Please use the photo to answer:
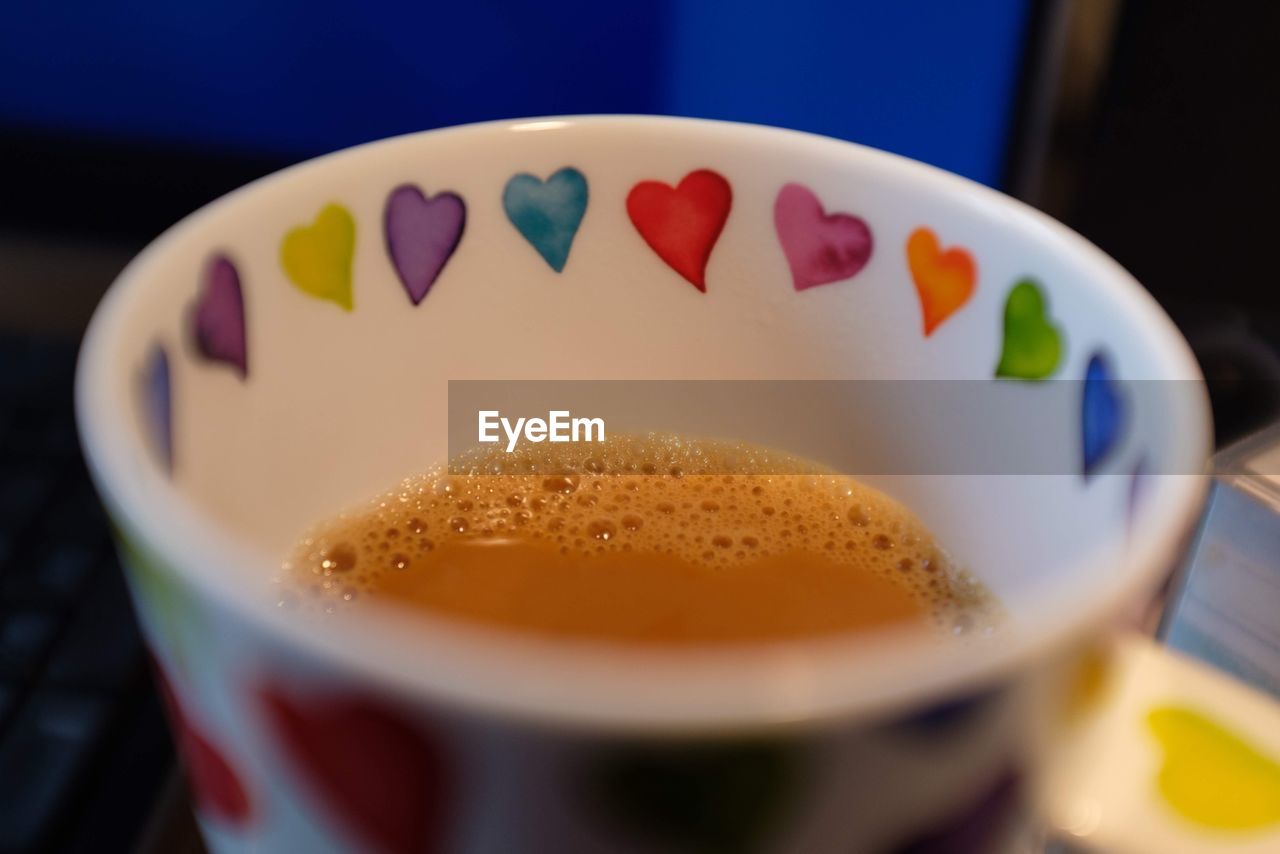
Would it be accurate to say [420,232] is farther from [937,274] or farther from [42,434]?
[42,434]

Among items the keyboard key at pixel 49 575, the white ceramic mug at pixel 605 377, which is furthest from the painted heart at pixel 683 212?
the keyboard key at pixel 49 575

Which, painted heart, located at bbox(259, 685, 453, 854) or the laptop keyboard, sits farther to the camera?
the laptop keyboard

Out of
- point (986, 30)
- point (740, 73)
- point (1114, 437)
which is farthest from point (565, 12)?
point (1114, 437)

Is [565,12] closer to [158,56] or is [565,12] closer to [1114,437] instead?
[158,56]

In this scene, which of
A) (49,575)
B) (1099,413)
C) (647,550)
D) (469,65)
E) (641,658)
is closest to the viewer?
(641,658)

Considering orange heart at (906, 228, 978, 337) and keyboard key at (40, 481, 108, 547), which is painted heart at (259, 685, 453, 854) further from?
keyboard key at (40, 481, 108, 547)

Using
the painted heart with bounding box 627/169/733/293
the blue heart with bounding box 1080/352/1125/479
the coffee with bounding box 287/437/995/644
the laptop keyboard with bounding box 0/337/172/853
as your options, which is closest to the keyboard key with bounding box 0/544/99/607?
the laptop keyboard with bounding box 0/337/172/853

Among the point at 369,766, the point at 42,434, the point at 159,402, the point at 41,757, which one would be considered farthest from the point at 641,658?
the point at 42,434

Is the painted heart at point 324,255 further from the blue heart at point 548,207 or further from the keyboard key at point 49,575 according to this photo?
the keyboard key at point 49,575
